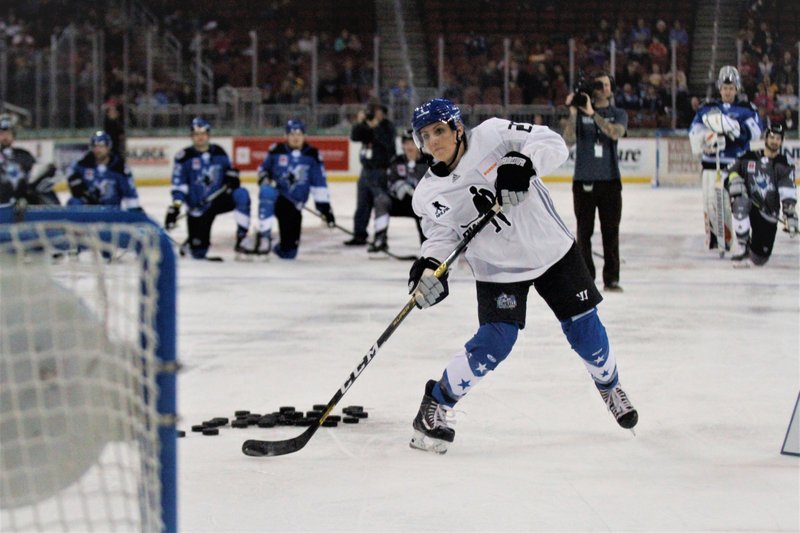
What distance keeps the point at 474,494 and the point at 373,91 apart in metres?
13.9

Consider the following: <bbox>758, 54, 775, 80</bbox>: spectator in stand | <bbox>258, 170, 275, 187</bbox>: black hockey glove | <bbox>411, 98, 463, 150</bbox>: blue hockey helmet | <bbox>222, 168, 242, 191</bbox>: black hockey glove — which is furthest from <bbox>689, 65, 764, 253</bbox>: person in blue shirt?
<bbox>758, 54, 775, 80</bbox>: spectator in stand

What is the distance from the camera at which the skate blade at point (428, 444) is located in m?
3.96

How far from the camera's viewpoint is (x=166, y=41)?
60.1ft

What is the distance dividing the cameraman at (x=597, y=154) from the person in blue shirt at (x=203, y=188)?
9.32 feet

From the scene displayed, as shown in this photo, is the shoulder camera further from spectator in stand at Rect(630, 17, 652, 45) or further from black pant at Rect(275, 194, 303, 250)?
spectator in stand at Rect(630, 17, 652, 45)

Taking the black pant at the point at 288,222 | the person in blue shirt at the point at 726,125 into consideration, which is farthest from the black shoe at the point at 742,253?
the black pant at the point at 288,222

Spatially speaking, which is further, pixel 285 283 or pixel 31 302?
pixel 285 283

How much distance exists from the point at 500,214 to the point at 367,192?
237 inches

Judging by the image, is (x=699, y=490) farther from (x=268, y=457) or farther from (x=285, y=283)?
(x=285, y=283)

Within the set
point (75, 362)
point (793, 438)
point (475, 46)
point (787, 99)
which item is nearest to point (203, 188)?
point (793, 438)

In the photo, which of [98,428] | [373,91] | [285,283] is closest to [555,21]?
[373,91]

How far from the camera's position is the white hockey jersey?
3900 millimetres

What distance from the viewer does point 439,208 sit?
397 cm

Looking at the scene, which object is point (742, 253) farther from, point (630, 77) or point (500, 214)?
point (630, 77)
